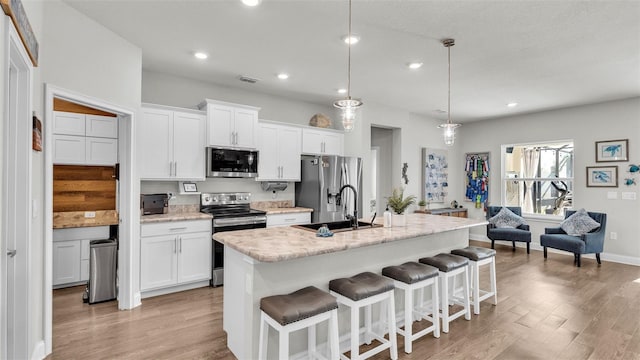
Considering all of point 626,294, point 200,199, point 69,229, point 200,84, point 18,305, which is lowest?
point 626,294

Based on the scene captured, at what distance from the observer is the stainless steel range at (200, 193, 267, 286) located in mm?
4070

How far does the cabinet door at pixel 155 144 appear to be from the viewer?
3.84 metres

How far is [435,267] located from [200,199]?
3.21 meters

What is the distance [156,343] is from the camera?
2666 mm

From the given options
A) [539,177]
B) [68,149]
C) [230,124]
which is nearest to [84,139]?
[68,149]

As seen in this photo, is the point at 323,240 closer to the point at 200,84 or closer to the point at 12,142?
the point at 12,142

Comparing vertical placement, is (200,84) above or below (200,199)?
above

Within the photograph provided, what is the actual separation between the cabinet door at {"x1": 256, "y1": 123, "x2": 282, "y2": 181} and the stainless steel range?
16.9 inches

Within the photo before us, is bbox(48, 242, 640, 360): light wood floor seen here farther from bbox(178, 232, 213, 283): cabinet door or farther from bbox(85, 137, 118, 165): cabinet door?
bbox(85, 137, 118, 165): cabinet door

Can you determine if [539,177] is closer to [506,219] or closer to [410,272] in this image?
[506,219]

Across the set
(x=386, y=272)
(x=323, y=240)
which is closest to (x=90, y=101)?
(x=323, y=240)

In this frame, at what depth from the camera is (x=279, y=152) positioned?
5.00 meters

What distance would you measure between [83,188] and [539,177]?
7898 millimetres

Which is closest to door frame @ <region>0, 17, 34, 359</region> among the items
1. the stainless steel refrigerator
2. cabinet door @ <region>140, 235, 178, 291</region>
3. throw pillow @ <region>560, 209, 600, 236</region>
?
cabinet door @ <region>140, 235, 178, 291</region>
